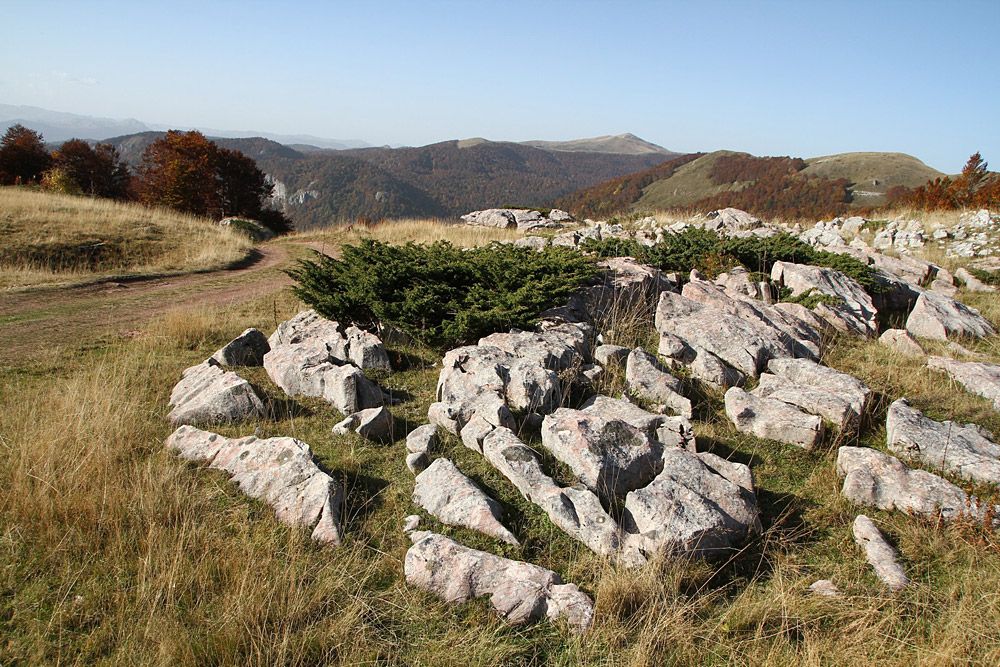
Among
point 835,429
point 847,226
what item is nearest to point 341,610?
point 835,429

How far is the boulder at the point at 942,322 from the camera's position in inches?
364

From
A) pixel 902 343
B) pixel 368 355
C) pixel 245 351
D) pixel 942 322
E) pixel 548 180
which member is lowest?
pixel 245 351

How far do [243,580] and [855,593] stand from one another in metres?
4.15

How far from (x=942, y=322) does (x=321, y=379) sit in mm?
10252

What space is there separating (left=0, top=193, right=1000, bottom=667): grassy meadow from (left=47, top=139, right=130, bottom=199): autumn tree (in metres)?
37.7

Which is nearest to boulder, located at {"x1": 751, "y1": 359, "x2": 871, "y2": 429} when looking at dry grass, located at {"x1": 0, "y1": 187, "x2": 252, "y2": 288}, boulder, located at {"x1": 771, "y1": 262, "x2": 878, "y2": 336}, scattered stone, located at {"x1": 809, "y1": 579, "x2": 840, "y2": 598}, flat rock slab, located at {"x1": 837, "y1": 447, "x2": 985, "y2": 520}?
flat rock slab, located at {"x1": 837, "y1": 447, "x2": 985, "y2": 520}

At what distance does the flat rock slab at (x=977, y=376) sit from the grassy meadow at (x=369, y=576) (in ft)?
8.09

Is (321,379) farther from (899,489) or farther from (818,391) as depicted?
(899,489)

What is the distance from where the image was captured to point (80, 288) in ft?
41.2

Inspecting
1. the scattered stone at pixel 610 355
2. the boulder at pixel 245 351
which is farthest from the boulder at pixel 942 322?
the boulder at pixel 245 351

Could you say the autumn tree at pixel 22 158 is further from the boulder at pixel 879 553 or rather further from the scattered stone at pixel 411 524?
the boulder at pixel 879 553

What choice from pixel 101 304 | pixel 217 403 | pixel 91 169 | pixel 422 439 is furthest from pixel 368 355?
pixel 91 169

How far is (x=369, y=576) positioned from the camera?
365 centimetres

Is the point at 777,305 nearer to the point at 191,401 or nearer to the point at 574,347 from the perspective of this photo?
the point at 574,347
